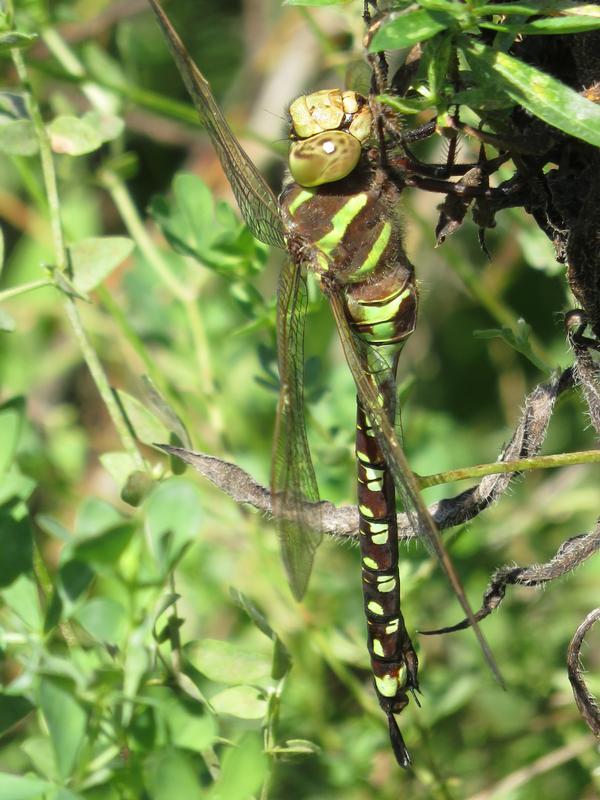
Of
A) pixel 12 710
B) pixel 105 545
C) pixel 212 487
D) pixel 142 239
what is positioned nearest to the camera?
pixel 105 545

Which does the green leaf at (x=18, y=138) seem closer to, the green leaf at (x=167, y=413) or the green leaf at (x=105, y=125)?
the green leaf at (x=105, y=125)

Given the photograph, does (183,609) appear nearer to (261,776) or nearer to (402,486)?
(402,486)

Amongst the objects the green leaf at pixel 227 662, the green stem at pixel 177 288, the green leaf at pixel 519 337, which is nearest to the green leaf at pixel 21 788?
the green leaf at pixel 227 662

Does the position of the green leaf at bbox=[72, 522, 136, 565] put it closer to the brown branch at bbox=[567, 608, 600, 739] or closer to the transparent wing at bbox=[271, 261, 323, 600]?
the transparent wing at bbox=[271, 261, 323, 600]

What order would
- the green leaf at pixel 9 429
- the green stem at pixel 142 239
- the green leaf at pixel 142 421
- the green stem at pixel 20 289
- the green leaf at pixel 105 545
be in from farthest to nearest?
the green stem at pixel 142 239 → the green leaf at pixel 142 421 → the green stem at pixel 20 289 → the green leaf at pixel 9 429 → the green leaf at pixel 105 545

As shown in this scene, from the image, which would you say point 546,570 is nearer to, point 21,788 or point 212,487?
point 21,788

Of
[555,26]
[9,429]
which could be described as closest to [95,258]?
[9,429]

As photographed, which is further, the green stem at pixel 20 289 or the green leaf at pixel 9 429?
the green stem at pixel 20 289

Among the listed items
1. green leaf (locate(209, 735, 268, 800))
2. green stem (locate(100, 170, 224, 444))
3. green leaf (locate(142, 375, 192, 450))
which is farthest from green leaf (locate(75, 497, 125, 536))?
green stem (locate(100, 170, 224, 444))

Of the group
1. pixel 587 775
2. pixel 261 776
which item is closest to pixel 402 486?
pixel 261 776
